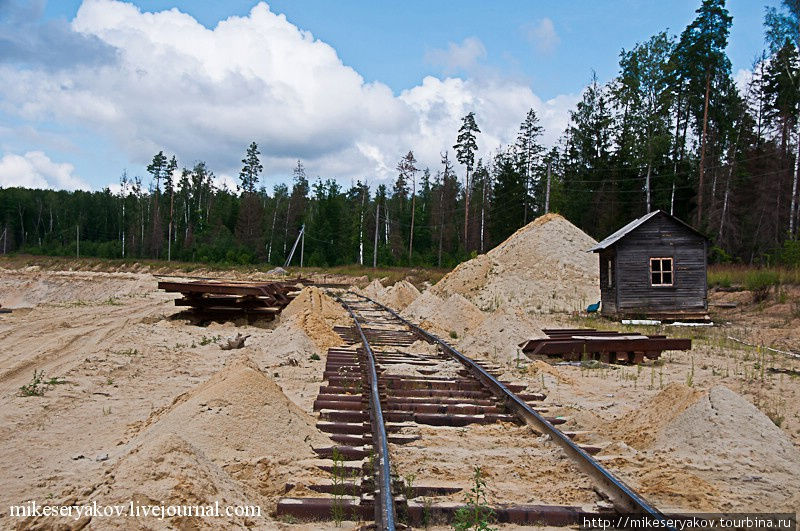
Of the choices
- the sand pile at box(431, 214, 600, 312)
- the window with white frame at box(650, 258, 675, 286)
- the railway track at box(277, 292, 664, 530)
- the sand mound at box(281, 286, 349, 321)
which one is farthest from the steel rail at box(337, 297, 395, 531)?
the sand pile at box(431, 214, 600, 312)

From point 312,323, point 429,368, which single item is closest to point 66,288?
point 312,323

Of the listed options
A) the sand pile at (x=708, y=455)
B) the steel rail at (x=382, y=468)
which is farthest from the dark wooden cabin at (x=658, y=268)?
the steel rail at (x=382, y=468)

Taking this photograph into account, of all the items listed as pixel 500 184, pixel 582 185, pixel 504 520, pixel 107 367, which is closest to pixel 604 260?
pixel 107 367

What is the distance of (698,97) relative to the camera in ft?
146

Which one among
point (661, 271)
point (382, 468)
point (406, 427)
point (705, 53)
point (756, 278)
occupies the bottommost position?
point (406, 427)

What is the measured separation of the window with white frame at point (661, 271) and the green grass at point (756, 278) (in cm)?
402

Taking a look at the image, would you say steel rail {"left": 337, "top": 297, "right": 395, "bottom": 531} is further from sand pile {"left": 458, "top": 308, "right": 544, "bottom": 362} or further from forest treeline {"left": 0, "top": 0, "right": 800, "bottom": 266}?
forest treeline {"left": 0, "top": 0, "right": 800, "bottom": 266}

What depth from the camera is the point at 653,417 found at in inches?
237

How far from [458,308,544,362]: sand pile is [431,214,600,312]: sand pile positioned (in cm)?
1575

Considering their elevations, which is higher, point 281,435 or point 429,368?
point 281,435

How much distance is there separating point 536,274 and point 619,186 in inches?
906

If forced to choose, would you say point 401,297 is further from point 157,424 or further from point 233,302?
point 157,424

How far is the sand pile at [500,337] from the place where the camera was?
11540 millimetres

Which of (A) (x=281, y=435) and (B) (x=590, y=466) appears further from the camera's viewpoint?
(A) (x=281, y=435)
